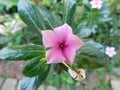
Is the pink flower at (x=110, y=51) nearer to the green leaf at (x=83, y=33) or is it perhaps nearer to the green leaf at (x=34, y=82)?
the green leaf at (x=83, y=33)

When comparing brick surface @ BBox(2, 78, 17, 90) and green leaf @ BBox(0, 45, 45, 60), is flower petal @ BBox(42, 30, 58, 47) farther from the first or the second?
brick surface @ BBox(2, 78, 17, 90)

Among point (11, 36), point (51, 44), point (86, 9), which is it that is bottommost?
point (11, 36)

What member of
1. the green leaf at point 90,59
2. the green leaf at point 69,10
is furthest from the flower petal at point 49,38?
the green leaf at point 69,10

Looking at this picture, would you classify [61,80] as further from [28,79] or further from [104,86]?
[28,79]

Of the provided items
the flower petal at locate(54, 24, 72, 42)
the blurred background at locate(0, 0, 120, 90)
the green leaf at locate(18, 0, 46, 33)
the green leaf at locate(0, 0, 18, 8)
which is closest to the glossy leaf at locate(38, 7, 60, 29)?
the green leaf at locate(18, 0, 46, 33)

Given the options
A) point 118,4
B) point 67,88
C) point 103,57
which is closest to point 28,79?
point 103,57

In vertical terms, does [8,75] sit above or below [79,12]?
below
